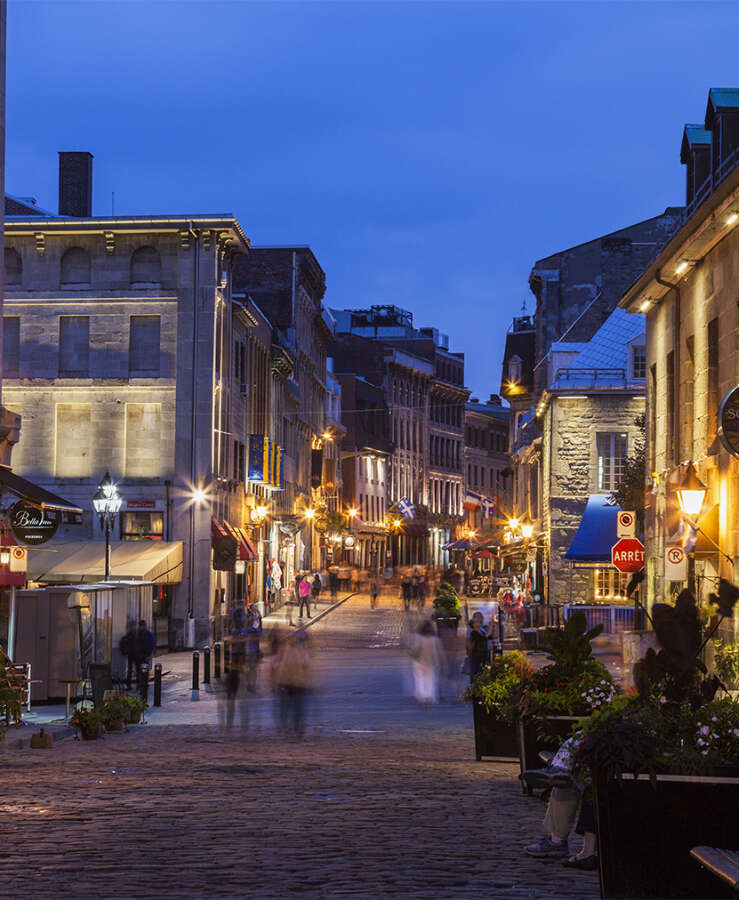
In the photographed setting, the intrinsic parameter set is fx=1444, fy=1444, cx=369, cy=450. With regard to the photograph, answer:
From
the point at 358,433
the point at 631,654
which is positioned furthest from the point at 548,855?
the point at 358,433

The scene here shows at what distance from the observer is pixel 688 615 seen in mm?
10906

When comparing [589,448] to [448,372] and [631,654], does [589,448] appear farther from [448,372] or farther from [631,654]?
[448,372]

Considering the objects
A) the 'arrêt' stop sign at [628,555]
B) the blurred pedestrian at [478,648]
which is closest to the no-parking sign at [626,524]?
the 'arrêt' stop sign at [628,555]

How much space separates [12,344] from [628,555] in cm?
2221

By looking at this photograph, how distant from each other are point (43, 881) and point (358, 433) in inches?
3888

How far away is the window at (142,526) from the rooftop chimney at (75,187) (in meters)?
12.1

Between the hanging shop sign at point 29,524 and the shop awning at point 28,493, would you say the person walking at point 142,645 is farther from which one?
the shop awning at point 28,493

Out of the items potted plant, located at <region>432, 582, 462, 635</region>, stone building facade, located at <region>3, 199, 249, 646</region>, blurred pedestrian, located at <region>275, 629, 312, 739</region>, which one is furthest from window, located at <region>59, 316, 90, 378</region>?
blurred pedestrian, located at <region>275, 629, 312, 739</region>

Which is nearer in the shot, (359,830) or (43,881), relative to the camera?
(43,881)

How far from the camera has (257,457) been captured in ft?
172

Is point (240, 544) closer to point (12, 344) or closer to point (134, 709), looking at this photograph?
point (12, 344)

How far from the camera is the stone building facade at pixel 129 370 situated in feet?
141

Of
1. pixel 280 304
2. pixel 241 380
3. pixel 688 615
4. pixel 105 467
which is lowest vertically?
pixel 688 615

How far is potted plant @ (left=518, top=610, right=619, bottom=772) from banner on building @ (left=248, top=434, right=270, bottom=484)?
38408 mm
